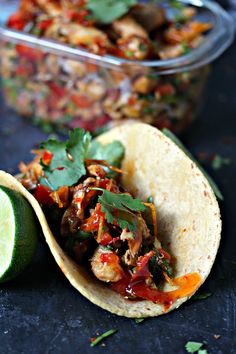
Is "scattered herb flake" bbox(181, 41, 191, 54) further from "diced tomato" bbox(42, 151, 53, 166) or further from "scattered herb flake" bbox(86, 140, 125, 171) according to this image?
"diced tomato" bbox(42, 151, 53, 166)

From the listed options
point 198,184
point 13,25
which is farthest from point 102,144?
point 13,25

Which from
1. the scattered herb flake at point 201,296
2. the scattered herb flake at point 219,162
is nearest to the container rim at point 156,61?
the scattered herb flake at point 219,162

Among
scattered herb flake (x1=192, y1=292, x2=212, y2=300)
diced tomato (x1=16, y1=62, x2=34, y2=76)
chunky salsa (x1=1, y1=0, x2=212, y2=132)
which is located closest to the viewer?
scattered herb flake (x1=192, y1=292, x2=212, y2=300)

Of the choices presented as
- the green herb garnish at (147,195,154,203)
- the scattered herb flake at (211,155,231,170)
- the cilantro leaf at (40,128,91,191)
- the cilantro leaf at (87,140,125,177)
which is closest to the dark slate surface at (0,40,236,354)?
the cilantro leaf at (40,128,91,191)

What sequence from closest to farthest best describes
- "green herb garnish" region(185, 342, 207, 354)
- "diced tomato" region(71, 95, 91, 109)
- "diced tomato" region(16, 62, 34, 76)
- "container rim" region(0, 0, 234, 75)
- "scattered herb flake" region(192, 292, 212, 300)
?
"green herb garnish" region(185, 342, 207, 354) → "scattered herb flake" region(192, 292, 212, 300) → "container rim" region(0, 0, 234, 75) → "diced tomato" region(71, 95, 91, 109) → "diced tomato" region(16, 62, 34, 76)

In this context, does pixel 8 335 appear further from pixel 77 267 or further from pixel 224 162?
pixel 224 162

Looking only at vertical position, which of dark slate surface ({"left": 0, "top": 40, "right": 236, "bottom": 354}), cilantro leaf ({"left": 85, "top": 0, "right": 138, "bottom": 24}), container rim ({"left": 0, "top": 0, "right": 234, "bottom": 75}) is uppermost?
cilantro leaf ({"left": 85, "top": 0, "right": 138, "bottom": 24})

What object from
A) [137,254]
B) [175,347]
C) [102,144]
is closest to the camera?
[175,347]
